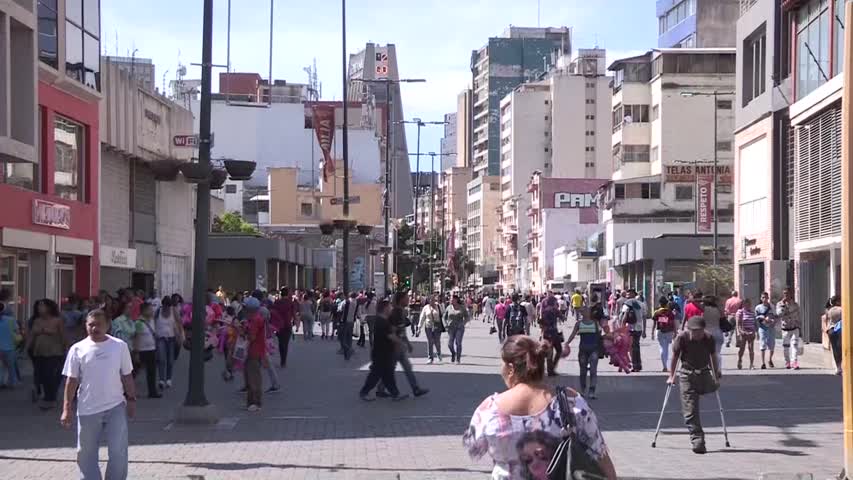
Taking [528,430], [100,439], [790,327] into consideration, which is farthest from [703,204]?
[528,430]

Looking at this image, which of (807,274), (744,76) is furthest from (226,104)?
(807,274)

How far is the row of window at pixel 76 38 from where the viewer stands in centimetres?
2748

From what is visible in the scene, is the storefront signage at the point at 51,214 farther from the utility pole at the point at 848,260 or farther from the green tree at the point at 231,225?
the green tree at the point at 231,225

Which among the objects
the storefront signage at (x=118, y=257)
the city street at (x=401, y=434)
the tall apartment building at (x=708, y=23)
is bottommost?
the city street at (x=401, y=434)

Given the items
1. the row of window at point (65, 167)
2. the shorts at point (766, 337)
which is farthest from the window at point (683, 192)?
the shorts at point (766, 337)

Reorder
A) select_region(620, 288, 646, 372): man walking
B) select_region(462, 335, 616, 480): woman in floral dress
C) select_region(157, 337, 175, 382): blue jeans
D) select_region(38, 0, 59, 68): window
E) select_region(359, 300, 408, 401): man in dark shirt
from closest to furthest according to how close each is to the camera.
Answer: select_region(462, 335, 616, 480): woman in floral dress
select_region(359, 300, 408, 401): man in dark shirt
select_region(157, 337, 175, 382): blue jeans
select_region(620, 288, 646, 372): man walking
select_region(38, 0, 59, 68): window

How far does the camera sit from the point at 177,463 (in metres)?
12.7

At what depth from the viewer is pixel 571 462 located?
5891 millimetres

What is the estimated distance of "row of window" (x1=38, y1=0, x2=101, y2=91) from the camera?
1082 inches

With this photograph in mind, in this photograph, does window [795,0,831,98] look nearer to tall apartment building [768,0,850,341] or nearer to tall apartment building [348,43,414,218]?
tall apartment building [768,0,850,341]

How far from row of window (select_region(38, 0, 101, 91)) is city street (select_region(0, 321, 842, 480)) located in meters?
8.42

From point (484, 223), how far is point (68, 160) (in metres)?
138

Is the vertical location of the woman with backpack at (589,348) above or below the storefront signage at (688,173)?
below

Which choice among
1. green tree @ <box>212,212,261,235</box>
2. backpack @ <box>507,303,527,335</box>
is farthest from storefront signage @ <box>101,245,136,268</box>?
green tree @ <box>212,212,261,235</box>
